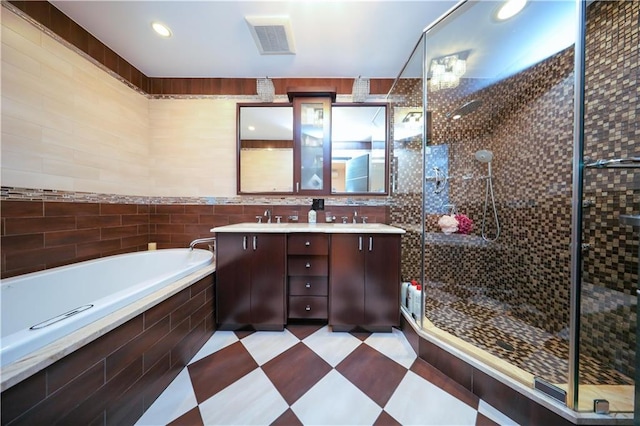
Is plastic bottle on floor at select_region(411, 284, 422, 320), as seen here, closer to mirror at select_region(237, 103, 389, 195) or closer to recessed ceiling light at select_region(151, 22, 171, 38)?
mirror at select_region(237, 103, 389, 195)

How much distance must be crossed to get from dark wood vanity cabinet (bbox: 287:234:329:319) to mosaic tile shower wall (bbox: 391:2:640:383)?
2.53 feet

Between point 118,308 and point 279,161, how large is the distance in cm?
159

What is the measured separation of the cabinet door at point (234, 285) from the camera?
1.59m

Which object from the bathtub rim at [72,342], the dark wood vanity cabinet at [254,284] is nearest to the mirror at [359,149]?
the dark wood vanity cabinet at [254,284]

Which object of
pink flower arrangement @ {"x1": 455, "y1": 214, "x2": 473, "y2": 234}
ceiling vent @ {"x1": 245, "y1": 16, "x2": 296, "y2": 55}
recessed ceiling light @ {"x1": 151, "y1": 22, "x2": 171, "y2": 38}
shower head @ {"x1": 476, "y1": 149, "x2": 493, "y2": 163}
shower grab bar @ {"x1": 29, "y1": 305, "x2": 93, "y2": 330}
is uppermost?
recessed ceiling light @ {"x1": 151, "y1": 22, "x2": 171, "y2": 38}

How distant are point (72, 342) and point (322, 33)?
2214 mm

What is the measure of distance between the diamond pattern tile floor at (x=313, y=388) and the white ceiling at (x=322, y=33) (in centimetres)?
220

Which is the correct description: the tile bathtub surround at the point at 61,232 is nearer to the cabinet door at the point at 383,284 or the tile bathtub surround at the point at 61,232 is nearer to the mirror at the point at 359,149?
the mirror at the point at 359,149

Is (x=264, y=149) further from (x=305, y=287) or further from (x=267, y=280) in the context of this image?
(x=305, y=287)

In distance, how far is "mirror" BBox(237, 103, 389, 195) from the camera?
2059 mm

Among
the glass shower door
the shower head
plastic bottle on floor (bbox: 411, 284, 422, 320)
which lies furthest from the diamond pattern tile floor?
the shower head

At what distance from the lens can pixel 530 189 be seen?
1.56 metres

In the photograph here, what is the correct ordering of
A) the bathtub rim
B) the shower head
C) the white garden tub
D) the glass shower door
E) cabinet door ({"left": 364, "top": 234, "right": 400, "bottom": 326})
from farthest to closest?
1. the shower head
2. cabinet door ({"left": 364, "top": 234, "right": 400, "bottom": 326})
3. the glass shower door
4. the white garden tub
5. the bathtub rim

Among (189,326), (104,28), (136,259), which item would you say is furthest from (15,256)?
(104,28)
